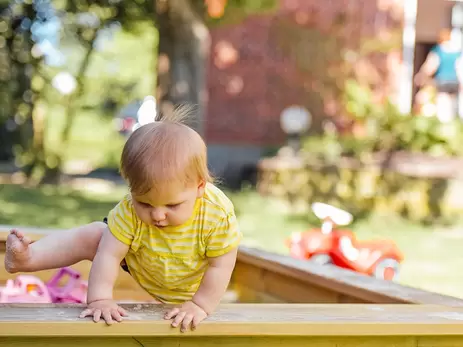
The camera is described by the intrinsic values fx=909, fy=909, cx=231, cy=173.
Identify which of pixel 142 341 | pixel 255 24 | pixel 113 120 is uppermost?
pixel 255 24

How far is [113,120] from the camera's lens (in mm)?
25984

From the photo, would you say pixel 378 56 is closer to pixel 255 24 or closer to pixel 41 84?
pixel 255 24

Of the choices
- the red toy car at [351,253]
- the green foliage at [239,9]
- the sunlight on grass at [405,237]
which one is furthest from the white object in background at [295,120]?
the red toy car at [351,253]

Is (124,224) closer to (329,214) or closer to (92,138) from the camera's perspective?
(329,214)

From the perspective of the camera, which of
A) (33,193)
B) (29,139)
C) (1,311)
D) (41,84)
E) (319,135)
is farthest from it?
(41,84)

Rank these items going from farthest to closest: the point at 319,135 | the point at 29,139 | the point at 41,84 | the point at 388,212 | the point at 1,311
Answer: the point at 41,84 → the point at 29,139 → the point at 319,135 → the point at 388,212 → the point at 1,311

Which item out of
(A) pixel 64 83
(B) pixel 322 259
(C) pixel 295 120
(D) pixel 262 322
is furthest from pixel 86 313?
(A) pixel 64 83

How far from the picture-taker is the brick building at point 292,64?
1374 cm

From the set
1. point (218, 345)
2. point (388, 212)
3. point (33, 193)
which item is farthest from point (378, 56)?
point (218, 345)

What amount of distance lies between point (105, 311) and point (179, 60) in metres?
8.46

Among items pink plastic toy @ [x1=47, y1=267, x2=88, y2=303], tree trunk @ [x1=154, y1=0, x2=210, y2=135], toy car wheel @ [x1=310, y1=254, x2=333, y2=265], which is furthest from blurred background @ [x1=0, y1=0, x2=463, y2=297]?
pink plastic toy @ [x1=47, y1=267, x2=88, y2=303]

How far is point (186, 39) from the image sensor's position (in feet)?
33.2

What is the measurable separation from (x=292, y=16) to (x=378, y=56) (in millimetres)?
1500

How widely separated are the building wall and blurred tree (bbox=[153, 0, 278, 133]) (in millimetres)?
3209
